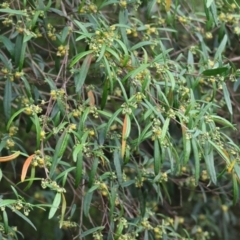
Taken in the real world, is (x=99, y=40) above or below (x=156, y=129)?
above

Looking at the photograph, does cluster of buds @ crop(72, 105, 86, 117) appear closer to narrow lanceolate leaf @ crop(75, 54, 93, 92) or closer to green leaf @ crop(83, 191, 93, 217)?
narrow lanceolate leaf @ crop(75, 54, 93, 92)

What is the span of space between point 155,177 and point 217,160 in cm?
94

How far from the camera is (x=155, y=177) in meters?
2.34

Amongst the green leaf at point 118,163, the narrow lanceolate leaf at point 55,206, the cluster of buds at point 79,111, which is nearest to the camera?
the narrow lanceolate leaf at point 55,206

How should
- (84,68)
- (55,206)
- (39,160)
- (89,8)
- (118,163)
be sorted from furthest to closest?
(89,8) < (118,163) < (84,68) < (39,160) < (55,206)

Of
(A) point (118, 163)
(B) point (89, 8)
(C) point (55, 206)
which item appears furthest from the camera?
(B) point (89, 8)

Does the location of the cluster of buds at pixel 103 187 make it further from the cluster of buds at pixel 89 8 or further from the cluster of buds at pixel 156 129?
the cluster of buds at pixel 89 8

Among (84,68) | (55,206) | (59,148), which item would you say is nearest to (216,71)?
(84,68)

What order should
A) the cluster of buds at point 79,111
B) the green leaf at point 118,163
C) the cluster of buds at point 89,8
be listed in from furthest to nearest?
1. the cluster of buds at point 89,8
2. the green leaf at point 118,163
3. the cluster of buds at point 79,111

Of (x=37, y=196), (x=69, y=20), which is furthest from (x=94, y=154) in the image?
(x=37, y=196)

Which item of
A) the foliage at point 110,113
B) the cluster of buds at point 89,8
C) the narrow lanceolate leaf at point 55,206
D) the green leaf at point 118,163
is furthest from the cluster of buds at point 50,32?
the narrow lanceolate leaf at point 55,206

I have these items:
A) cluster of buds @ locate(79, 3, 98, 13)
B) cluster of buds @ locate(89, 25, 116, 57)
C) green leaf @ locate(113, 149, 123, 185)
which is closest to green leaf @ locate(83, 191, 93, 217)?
green leaf @ locate(113, 149, 123, 185)

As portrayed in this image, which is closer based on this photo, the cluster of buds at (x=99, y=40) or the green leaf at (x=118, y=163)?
the cluster of buds at (x=99, y=40)

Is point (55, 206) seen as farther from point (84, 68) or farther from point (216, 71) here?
point (216, 71)
